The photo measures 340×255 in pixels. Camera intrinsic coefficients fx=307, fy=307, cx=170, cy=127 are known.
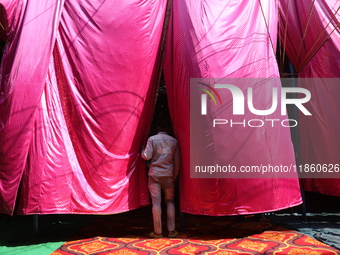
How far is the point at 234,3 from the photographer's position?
12.3 ft

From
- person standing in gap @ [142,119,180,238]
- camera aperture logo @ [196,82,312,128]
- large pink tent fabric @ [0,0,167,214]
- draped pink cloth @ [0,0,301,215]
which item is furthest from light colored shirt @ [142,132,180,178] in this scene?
camera aperture logo @ [196,82,312,128]

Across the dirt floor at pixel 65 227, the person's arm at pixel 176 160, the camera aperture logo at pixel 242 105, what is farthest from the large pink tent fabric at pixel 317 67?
the person's arm at pixel 176 160

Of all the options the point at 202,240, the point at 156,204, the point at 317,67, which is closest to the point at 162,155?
the point at 156,204

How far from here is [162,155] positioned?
3.47 m

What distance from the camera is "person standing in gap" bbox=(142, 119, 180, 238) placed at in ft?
11.3

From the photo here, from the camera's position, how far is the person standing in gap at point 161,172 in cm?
343

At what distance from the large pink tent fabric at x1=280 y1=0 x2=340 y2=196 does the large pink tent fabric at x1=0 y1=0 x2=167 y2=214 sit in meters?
1.86

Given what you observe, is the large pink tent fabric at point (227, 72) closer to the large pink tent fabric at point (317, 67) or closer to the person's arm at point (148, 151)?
the person's arm at point (148, 151)

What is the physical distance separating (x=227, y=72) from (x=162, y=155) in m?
1.19

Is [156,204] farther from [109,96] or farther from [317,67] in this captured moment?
[317,67]

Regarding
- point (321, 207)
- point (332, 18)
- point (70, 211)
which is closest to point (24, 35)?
point (70, 211)

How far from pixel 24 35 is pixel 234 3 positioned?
247cm

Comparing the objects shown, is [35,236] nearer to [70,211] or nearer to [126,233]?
[70,211]

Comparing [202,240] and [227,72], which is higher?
[227,72]
